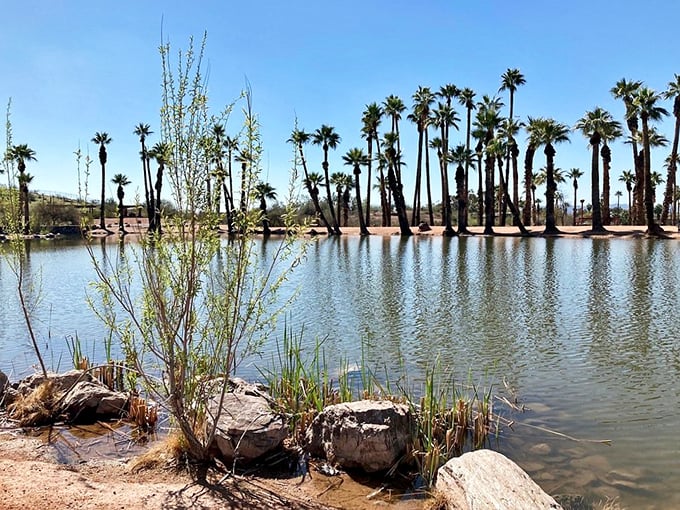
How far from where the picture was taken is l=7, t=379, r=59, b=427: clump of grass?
7.05m

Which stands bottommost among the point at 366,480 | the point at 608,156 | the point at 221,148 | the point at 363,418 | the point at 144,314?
the point at 366,480

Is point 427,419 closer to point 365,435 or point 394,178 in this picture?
point 365,435

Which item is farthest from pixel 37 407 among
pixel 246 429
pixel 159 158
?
pixel 159 158

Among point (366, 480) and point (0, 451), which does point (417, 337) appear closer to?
point (366, 480)

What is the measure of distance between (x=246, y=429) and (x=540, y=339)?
846 centimetres

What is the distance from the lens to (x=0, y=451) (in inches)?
233

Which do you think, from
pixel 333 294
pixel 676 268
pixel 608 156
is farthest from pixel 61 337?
pixel 608 156

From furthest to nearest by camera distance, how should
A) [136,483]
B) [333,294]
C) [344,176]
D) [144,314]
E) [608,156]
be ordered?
[344,176] < [608,156] < [333,294] < [144,314] < [136,483]

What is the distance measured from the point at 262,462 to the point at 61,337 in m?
9.44

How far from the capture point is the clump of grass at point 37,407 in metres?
7.05

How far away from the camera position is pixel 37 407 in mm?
7164

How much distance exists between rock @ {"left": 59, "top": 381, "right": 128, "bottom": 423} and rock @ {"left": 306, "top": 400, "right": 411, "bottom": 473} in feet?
10.4

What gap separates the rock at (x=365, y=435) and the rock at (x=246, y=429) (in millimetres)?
535

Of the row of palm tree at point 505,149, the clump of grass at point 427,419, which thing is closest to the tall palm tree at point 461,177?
the row of palm tree at point 505,149
